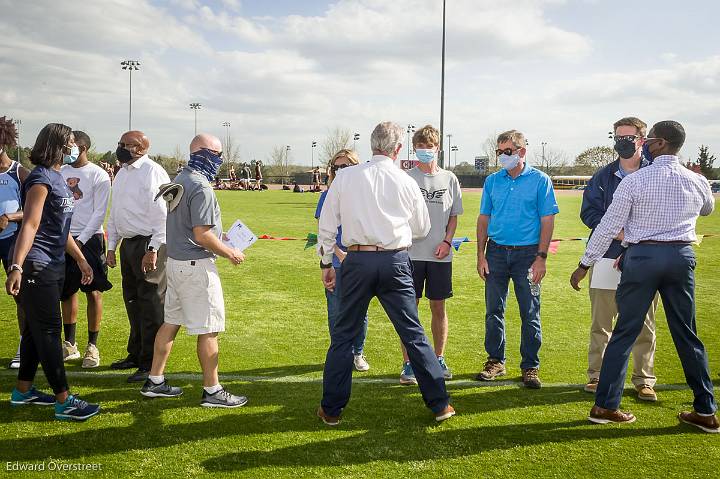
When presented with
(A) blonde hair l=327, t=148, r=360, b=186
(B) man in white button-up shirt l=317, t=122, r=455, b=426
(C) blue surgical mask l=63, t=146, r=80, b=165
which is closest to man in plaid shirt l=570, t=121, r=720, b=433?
(B) man in white button-up shirt l=317, t=122, r=455, b=426

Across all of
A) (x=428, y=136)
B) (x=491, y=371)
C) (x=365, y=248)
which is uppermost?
(x=428, y=136)

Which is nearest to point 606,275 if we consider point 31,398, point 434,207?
point 434,207

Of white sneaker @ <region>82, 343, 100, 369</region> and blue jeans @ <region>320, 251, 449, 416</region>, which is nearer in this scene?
blue jeans @ <region>320, 251, 449, 416</region>

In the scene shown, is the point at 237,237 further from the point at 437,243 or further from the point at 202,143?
the point at 437,243

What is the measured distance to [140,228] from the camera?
5445 millimetres

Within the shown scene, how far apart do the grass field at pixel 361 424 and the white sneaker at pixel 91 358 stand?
0.32 feet

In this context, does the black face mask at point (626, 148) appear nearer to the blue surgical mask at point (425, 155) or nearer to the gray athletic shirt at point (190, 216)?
the blue surgical mask at point (425, 155)

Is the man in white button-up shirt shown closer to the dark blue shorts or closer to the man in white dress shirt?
the dark blue shorts

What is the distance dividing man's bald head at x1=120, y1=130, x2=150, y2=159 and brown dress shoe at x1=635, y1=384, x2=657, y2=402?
473cm

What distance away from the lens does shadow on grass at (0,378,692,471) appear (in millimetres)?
3854

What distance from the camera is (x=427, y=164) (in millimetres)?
5332

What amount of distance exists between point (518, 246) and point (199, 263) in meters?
2.69

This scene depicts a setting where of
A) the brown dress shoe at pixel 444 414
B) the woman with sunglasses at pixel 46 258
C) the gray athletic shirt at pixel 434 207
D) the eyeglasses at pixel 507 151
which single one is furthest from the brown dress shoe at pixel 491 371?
the woman with sunglasses at pixel 46 258

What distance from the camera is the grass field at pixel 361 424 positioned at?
3.70 meters
